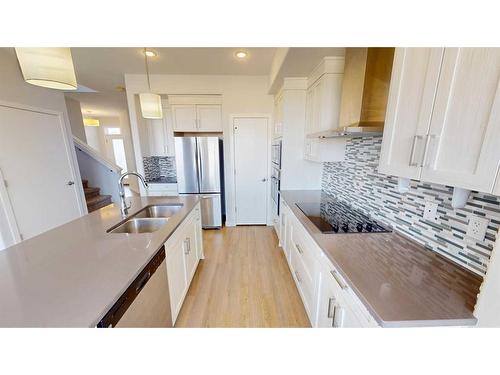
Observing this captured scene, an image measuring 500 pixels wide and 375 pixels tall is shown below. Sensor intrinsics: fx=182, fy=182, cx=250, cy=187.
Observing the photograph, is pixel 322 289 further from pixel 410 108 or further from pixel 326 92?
pixel 326 92

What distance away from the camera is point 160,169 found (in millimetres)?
4086

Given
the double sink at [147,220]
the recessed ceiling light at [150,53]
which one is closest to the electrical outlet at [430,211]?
the double sink at [147,220]

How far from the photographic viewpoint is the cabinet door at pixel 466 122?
0.56m

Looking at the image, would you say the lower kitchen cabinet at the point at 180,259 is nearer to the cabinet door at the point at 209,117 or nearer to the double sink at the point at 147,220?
the double sink at the point at 147,220

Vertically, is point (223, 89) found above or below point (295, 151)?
above

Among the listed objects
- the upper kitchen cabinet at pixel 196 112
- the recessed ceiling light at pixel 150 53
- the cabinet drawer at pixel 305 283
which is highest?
the recessed ceiling light at pixel 150 53

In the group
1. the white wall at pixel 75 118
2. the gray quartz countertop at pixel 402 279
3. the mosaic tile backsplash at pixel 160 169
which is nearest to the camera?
the gray quartz countertop at pixel 402 279

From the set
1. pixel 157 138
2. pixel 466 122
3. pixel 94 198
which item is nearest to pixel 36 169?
pixel 94 198

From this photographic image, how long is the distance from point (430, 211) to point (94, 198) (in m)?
5.29

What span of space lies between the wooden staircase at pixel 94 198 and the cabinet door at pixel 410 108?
4840 mm

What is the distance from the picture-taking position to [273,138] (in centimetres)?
319
